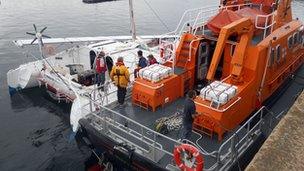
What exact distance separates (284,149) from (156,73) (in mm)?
5562

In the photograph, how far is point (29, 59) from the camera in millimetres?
24484

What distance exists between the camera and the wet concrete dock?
5148 millimetres

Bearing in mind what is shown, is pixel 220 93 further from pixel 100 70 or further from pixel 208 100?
pixel 100 70

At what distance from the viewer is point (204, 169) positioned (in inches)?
313

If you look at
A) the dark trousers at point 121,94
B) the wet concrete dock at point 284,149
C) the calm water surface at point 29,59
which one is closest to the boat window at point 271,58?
the wet concrete dock at point 284,149

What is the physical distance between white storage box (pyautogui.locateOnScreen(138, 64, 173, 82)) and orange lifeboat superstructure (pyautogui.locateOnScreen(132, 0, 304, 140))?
0.45ft

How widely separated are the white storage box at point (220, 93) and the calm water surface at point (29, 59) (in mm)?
5617

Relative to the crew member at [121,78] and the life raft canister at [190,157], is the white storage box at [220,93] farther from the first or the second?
the crew member at [121,78]

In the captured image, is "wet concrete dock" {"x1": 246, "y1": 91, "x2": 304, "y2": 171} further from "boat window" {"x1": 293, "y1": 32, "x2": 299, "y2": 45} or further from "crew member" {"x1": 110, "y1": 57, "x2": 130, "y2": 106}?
"boat window" {"x1": 293, "y1": 32, "x2": 299, "y2": 45}

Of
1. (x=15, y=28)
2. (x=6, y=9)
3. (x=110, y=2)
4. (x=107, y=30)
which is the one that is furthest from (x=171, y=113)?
(x=110, y=2)

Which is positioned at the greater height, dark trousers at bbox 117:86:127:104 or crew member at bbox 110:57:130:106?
crew member at bbox 110:57:130:106

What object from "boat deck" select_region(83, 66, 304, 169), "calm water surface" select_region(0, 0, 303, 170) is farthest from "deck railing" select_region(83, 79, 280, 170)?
"calm water surface" select_region(0, 0, 303, 170)

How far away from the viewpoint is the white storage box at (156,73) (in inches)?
412

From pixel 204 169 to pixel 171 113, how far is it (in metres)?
2.91
